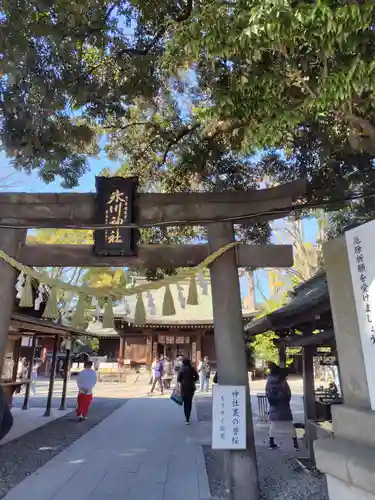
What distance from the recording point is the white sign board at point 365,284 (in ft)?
10.8

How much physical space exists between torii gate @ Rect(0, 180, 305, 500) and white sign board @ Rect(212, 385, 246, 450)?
96 cm

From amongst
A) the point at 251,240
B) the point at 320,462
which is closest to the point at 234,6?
the point at 320,462

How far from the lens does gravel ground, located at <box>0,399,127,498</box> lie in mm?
6324

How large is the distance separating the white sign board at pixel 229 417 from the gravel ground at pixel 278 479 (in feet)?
2.81

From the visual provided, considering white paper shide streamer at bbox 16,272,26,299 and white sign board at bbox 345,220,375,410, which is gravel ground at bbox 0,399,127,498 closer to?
white paper shide streamer at bbox 16,272,26,299

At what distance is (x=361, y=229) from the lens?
142 inches

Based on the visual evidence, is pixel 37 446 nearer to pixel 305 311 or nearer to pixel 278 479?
pixel 278 479

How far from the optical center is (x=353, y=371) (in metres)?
3.50

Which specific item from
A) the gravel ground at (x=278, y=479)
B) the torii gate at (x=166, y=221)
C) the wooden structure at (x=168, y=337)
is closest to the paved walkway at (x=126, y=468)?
the gravel ground at (x=278, y=479)

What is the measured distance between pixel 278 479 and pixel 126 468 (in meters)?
2.45

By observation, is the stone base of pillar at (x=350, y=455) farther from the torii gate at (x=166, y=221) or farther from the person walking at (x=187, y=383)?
the person walking at (x=187, y=383)

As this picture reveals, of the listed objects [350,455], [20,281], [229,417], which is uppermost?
[20,281]

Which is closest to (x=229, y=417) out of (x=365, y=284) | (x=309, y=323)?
(x=365, y=284)

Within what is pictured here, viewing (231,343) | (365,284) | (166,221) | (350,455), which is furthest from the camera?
(166,221)
